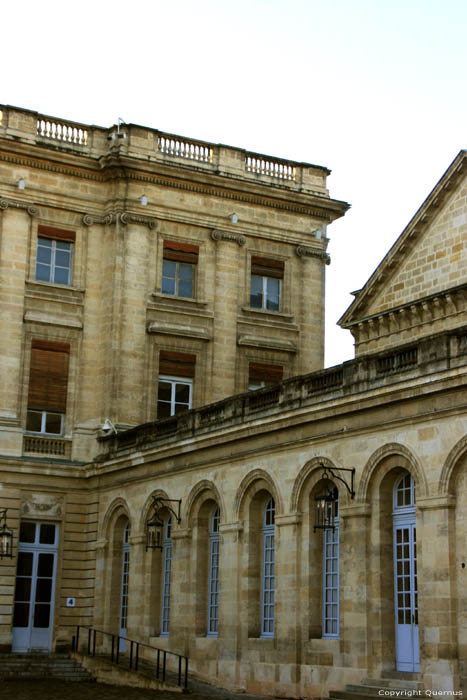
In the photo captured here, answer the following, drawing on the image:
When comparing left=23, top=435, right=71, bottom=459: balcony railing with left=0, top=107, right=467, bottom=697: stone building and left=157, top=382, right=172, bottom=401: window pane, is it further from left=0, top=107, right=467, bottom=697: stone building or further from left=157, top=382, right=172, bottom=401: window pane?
left=157, top=382, right=172, bottom=401: window pane

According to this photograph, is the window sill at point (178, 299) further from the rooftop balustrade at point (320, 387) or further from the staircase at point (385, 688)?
the staircase at point (385, 688)

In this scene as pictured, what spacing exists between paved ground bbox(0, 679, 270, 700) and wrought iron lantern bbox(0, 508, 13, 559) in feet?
14.2

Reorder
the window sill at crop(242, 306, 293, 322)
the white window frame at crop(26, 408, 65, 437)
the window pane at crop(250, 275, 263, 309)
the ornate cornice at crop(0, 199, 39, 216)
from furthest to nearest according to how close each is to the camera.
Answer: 1. the window pane at crop(250, 275, 263, 309)
2. the window sill at crop(242, 306, 293, 322)
3. the ornate cornice at crop(0, 199, 39, 216)
4. the white window frame at crop(26, 408, 65, 437)

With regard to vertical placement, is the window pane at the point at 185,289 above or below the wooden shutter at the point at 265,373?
above

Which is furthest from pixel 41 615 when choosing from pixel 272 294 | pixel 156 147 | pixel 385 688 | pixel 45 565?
pixel 385 688

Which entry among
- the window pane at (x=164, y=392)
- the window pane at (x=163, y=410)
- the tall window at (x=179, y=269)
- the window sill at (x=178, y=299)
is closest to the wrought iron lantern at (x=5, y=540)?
the window pane at (x=163, y=410)

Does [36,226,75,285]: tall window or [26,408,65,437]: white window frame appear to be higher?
[36,226,75,285]: tall window

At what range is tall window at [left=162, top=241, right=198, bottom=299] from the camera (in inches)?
1321

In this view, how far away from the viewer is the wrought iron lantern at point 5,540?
97.2 ft

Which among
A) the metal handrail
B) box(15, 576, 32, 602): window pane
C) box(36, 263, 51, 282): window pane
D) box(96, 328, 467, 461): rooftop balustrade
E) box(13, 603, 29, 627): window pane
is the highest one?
box(36, 263, 51, 282): window pane

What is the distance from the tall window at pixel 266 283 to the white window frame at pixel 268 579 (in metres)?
11.5

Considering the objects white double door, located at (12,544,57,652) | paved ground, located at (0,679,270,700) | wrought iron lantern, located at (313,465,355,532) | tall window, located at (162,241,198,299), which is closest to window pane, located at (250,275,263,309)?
tall window, located at (162,241,198,299)

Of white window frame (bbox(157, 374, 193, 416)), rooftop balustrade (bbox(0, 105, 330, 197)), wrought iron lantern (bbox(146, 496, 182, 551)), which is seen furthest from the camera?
white window frame (bbox(157, 374, 193, 416))

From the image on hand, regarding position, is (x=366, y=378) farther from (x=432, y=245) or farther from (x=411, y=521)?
(x=432, y=245)
